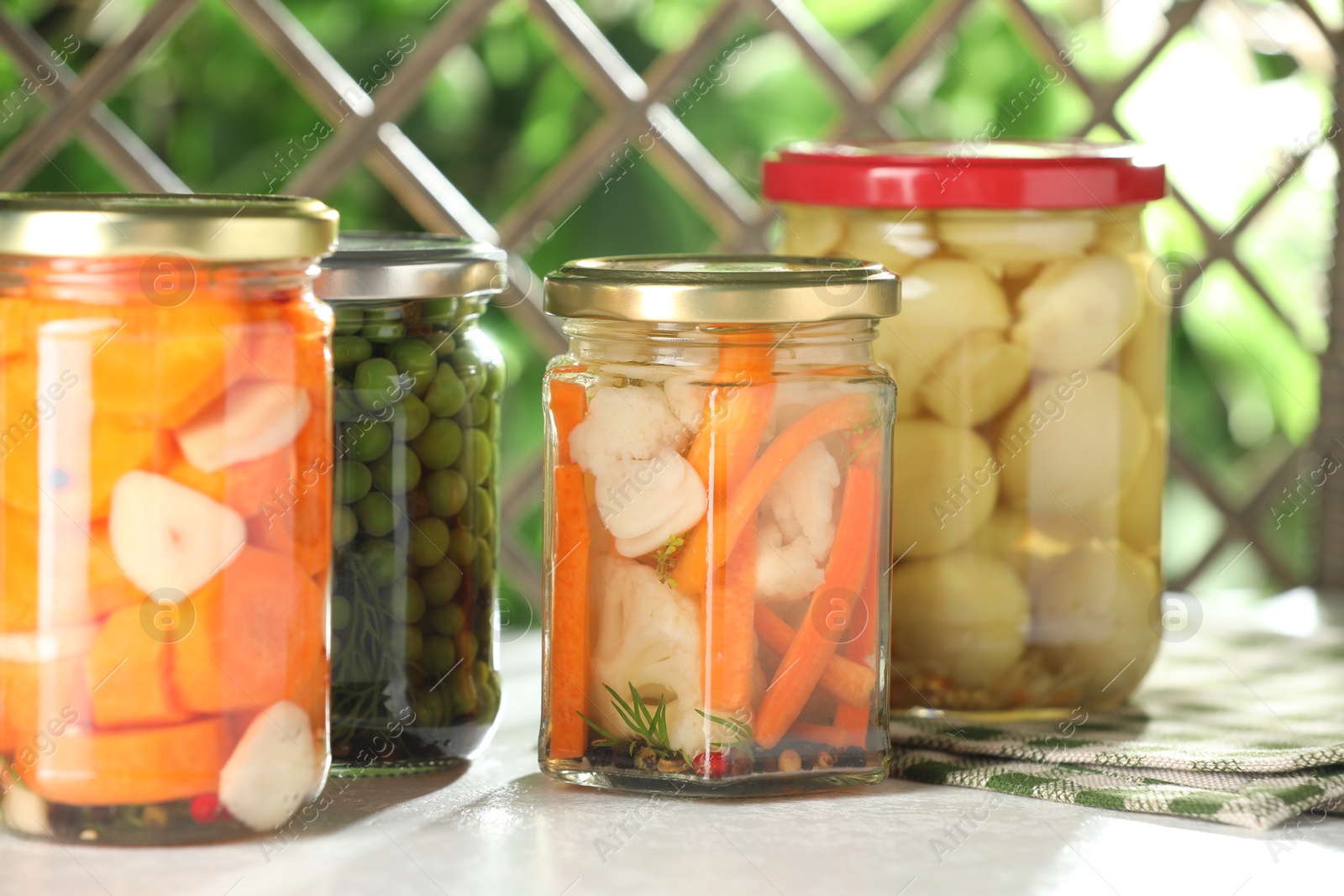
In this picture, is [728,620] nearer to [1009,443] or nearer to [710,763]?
[710,763]

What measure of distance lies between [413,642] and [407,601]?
0.02 metres

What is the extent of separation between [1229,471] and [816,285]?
1.05 metres

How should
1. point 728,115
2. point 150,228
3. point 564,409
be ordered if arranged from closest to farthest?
1. point 150,228
2. point 564,409
3. point 728,115

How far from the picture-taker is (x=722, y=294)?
0.53 metres

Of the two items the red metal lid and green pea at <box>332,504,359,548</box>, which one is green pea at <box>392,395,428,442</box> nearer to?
green pea at <box>332,504,359,548</box>

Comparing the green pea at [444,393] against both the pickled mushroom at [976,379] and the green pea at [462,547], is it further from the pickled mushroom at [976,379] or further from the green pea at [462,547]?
the pickled mushroom at [976,379]

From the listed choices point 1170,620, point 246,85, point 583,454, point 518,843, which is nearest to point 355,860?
point 518,843

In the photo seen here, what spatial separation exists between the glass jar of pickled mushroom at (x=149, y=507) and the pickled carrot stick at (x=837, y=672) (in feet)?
0.55

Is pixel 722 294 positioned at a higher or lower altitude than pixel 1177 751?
higher

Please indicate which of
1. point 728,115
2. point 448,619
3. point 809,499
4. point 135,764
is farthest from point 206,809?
point 728,115

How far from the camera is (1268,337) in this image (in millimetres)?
1395

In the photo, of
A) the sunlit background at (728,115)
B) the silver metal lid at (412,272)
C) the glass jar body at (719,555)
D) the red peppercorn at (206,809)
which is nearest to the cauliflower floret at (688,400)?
the glass jar body at (719,555)

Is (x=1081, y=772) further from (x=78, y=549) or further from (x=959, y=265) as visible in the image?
(x=78, y=549)

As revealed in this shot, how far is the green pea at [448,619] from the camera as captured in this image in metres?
0.60
